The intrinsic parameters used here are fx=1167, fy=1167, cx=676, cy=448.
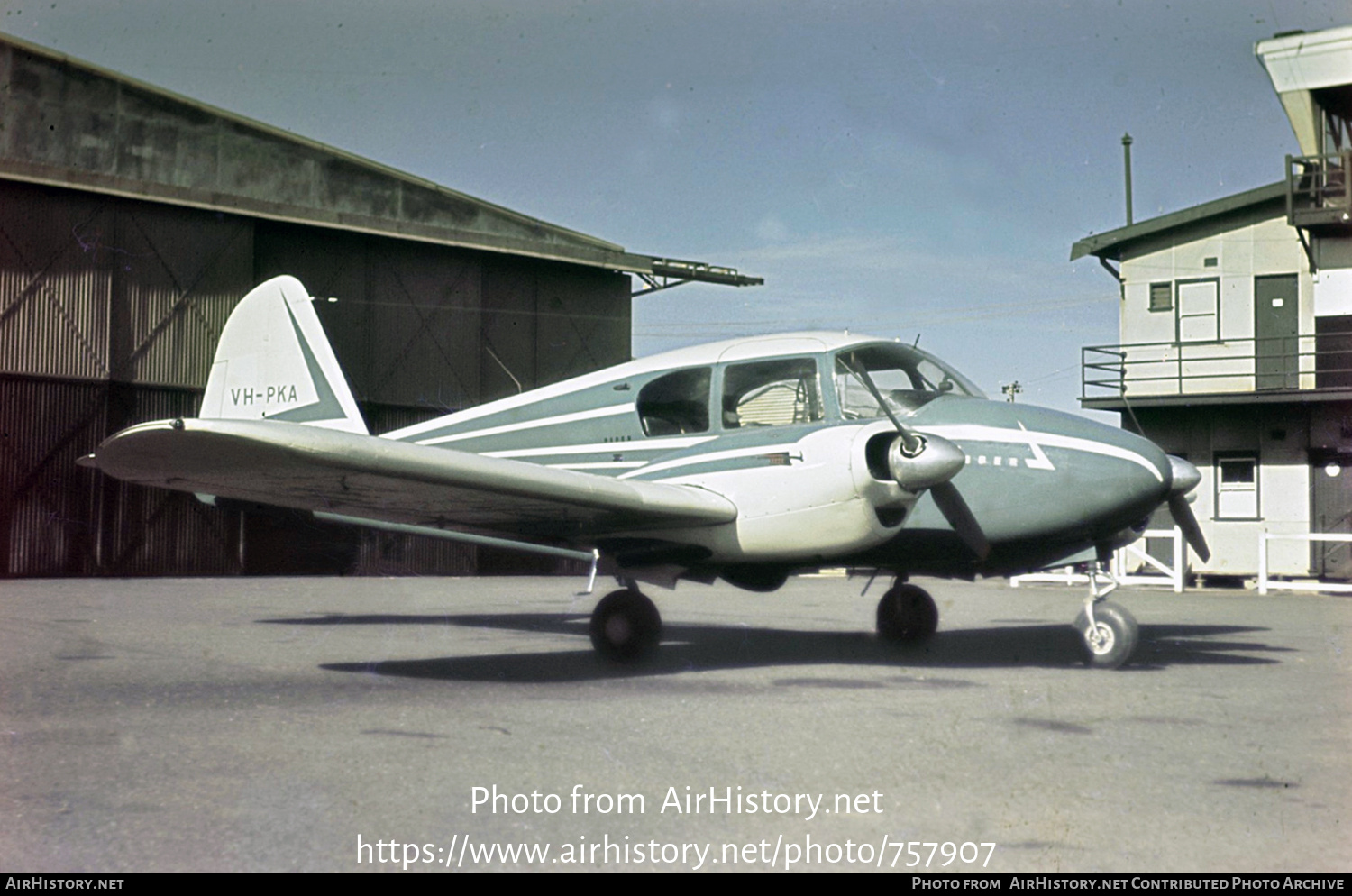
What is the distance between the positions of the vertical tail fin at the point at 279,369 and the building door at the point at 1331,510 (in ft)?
69.7

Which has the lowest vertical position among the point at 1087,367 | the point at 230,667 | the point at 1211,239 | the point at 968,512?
the point at 230,667

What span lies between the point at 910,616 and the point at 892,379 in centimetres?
242

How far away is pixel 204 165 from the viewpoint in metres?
26.7

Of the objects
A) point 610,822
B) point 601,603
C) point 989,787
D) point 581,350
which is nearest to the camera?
point 610,822

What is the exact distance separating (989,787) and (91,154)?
2591cm

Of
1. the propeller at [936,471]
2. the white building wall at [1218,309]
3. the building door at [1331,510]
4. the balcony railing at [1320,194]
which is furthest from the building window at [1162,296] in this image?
the propeller at [936,471]

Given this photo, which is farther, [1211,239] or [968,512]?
[1211,239]

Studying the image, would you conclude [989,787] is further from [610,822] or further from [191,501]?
[191,501]

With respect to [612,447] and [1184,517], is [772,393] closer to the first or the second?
[612,447]

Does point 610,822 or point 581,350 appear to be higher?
point 581,350

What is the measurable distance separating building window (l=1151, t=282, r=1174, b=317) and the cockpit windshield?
65.7 ft

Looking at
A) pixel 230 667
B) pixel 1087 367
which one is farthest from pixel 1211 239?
pixel 230 667

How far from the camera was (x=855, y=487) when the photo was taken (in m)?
8.09

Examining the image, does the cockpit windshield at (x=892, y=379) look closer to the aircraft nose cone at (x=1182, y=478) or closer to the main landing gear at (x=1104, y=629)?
the aircraft nose cone at (x=1182, y=478)
